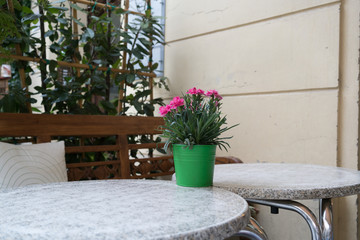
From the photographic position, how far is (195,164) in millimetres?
983

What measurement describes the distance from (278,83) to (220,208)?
145 cm

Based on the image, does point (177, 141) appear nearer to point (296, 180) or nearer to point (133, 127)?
point (296, 180)

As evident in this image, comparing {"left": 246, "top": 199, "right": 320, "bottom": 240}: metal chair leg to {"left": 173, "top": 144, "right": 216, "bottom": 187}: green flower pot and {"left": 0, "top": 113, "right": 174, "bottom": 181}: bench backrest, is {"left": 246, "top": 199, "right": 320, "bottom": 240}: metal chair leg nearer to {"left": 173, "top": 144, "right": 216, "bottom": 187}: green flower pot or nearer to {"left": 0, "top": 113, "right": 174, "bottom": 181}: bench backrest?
{"left": 173, "top": 144, "right": 216, "bottom": 187}: green flower pot

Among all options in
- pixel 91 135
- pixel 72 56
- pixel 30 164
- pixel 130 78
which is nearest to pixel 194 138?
pixel 30 164

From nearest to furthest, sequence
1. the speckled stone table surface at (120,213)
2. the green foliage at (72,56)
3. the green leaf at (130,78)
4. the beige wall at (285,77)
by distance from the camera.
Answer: the speckled stone table surface at (120,213), the beige wall at (285,77), the green foliage at (72,56), the green leaf at (130,78)

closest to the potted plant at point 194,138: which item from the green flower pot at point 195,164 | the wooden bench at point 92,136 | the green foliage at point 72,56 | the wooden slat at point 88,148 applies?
the green flower pot at point 195,164

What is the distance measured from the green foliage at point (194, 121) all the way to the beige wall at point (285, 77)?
1034mm

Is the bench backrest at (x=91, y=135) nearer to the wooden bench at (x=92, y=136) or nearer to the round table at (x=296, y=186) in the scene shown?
the wooden bench at (x=92, y=136)

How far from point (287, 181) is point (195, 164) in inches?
14.0

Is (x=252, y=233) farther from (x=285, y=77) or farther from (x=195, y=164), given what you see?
(x=285, y=77)

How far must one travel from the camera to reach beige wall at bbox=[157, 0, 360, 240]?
5.89ft

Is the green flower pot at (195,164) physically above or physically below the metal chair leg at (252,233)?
above

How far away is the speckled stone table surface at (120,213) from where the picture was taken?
57 centimetres

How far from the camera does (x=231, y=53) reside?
230cm
